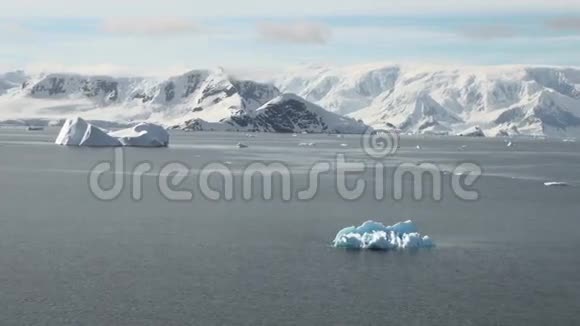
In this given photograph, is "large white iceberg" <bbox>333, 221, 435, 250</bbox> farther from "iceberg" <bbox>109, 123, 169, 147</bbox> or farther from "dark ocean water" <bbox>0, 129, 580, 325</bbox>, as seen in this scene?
"iceberg" <bbox>109, 123, 169, 147</bbox>

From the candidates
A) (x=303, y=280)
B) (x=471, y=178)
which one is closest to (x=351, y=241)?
(x=303, y=280)

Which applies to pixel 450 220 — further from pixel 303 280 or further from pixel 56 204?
pixel 56 204

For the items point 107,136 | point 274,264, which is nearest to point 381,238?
point 274,264

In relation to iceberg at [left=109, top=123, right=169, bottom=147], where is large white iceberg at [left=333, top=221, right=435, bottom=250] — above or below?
above

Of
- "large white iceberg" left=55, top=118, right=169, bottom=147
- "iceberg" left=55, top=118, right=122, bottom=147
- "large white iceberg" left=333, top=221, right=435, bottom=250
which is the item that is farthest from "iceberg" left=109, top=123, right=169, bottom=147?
"large white iceberg" left=333, top=221, right=435, bottom=250

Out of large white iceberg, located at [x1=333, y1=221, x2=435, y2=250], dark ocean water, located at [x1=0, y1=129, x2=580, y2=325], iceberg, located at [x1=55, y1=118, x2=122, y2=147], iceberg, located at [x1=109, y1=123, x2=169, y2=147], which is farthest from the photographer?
iceberg, located at [x1=109, y1=123, x2=169, y2=147]

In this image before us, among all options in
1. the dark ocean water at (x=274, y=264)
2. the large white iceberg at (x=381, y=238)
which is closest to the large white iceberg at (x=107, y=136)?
the dark ocean water at (x=274, y=264)
